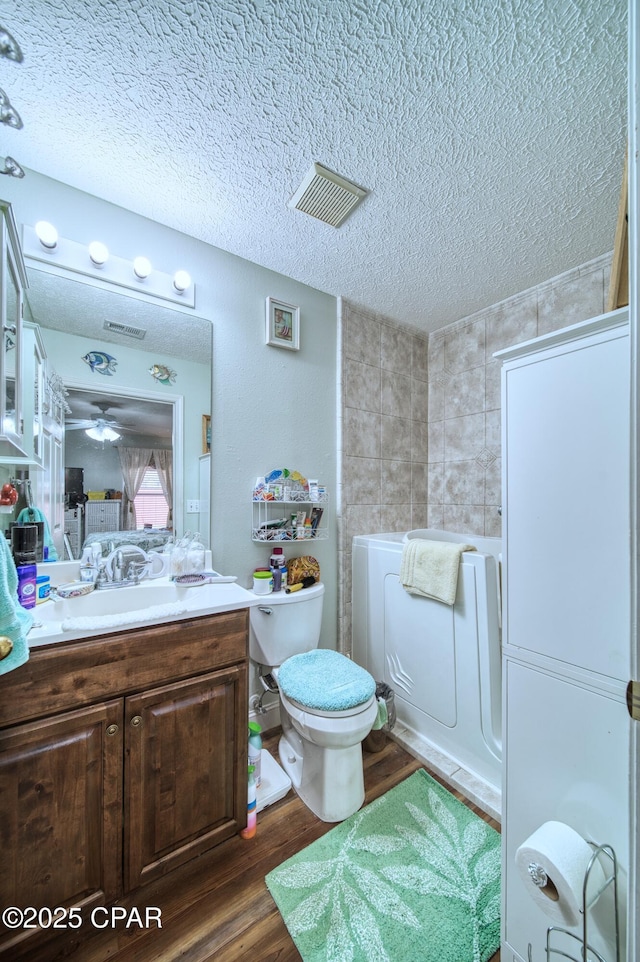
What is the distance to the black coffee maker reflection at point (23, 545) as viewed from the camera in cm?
112

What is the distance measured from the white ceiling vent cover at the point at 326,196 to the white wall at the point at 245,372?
49 cm

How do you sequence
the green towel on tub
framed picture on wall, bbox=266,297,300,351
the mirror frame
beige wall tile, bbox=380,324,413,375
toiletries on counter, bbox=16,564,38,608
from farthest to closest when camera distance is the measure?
beige wall tile, bbox=380,324,413,375
framed picture on wall, bbox=266,297,300,351
the mirror frame
toiletries on counter, bbox=16,564,38,608
the green towel on tub

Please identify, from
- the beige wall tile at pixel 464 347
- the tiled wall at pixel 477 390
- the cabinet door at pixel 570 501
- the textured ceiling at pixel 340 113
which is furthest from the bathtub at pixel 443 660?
the textured ceiling at pixel 340 113

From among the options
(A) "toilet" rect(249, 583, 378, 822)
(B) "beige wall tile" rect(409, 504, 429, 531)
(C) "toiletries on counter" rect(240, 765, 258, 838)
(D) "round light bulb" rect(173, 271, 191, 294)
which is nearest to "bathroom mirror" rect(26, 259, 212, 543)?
(D) "round light bulb" rect(173, 271, 191, 294)

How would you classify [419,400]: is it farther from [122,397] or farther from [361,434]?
[122,397]

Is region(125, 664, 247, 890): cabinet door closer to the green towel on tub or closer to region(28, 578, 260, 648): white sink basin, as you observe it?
region(28, 578, 260, 648): white sink basin

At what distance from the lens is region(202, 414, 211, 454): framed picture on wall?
1.66 m

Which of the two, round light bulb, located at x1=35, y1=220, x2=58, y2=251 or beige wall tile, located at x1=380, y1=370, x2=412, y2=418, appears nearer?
round light bulb, located at x1=35, y1=220, x2=58, y2=251

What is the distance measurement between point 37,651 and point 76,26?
5.10 feet

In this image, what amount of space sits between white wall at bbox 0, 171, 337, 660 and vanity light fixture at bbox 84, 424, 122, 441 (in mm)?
349

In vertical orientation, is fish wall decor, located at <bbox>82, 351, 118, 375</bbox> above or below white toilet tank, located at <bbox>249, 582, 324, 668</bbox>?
above

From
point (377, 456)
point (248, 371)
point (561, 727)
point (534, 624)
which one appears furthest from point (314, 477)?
point (561, 727)

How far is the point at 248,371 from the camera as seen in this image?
1.80m

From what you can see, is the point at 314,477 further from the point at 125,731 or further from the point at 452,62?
the point at 452,62
